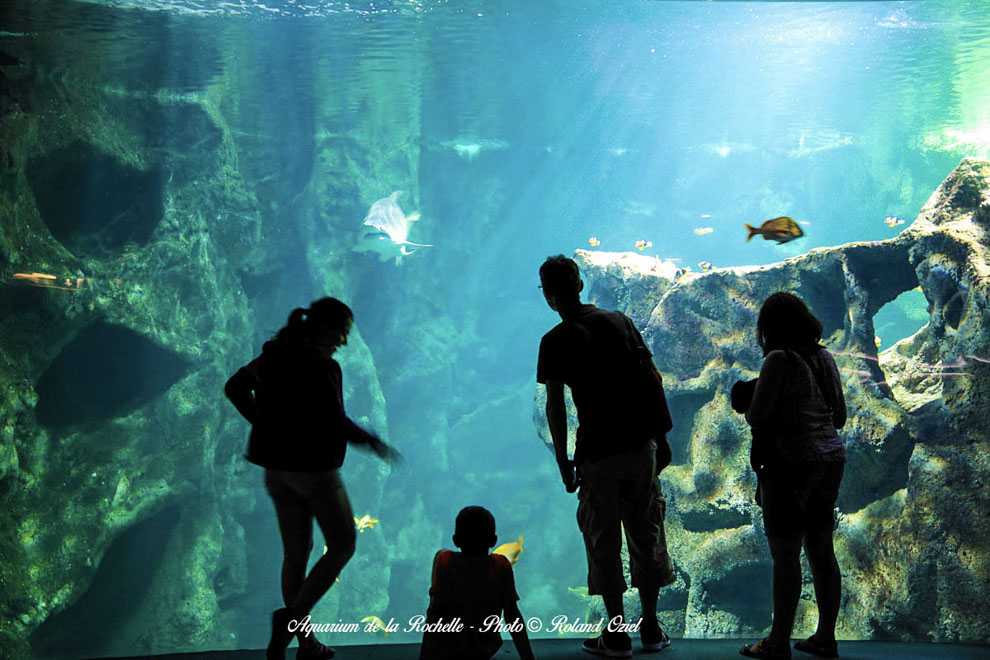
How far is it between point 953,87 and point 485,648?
3426 cm

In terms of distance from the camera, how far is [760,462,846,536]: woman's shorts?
2.51 meters

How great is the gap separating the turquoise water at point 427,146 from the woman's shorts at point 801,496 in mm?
5583

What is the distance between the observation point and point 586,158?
38844 mm

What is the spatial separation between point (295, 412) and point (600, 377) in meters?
1.53

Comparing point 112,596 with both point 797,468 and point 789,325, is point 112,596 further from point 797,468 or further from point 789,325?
point 789,325

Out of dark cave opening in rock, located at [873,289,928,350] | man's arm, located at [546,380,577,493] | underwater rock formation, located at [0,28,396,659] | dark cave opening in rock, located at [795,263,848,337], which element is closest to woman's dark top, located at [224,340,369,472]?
man's arm, located at [546,380,577,493]

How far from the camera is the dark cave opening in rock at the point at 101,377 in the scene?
10477mm

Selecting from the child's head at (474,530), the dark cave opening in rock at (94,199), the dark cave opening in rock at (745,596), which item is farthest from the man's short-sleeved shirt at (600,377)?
the dark cave opening in rock at (94,199)

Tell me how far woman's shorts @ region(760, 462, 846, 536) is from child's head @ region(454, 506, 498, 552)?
1384mm

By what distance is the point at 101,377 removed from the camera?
11.5 meters

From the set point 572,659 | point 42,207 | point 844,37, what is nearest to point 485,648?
point 572,659

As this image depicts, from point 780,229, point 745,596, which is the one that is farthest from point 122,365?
point 780,229

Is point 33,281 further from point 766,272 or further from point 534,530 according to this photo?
point 534,530

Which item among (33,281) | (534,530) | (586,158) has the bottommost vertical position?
(534,530)
